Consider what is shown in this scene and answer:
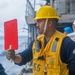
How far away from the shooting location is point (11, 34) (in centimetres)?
404

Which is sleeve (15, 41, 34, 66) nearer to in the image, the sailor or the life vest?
the sailor

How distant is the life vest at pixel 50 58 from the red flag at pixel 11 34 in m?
0.26

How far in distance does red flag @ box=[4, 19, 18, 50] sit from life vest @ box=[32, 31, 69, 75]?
10.0 inches

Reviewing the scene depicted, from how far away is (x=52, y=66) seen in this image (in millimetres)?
4016

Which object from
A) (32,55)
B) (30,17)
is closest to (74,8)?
(30,17)

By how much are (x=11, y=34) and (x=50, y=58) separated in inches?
20.1

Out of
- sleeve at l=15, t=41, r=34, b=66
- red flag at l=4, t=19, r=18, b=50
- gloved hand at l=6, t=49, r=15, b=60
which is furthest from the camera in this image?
sleeve at l=15, t=41, r=34, b=66

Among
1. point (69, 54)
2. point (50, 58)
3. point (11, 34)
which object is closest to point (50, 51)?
point (50, 58)

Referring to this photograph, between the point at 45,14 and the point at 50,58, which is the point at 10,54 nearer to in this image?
the point at 50,58

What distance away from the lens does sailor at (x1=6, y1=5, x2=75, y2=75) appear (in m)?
3.94

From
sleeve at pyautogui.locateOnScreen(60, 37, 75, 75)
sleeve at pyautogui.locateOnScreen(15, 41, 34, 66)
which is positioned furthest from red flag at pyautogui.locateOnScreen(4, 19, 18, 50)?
sleeve at pyautogui.locateOnScreen(60, 37, 75, 75)

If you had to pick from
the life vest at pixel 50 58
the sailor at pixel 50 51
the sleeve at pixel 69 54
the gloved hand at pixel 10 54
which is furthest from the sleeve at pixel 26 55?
the sleeve at pixel 69 54

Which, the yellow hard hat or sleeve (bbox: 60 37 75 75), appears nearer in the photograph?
sleeve (bbox: 60 37 75 75)

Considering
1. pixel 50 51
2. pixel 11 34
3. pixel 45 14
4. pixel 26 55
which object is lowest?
pixel 26 55
